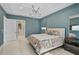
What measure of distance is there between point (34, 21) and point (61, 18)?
70 centimetres

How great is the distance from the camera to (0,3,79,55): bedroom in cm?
210

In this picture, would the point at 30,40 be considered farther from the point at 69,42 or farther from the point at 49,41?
the point at 69,42

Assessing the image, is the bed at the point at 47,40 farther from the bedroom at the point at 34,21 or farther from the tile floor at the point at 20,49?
the tile floor at the point at 20,49

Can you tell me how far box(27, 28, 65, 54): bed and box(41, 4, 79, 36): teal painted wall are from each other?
0.13 m

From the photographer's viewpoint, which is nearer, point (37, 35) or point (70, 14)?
point (70, 14)

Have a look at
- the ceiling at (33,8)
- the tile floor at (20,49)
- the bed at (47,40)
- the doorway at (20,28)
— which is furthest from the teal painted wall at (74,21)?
the doorway at (20,28)

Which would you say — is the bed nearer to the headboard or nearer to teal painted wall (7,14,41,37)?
the headboard

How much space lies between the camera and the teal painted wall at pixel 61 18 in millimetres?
2059

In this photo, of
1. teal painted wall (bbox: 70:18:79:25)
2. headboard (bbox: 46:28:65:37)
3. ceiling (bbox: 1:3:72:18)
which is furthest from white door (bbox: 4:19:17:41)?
teal painted wall (bbox: 70:18:79:25)

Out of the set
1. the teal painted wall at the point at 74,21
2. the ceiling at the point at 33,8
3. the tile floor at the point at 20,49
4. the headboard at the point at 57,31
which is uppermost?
the ceiling at the point at 33,8

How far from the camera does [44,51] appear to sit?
2.09 meters
